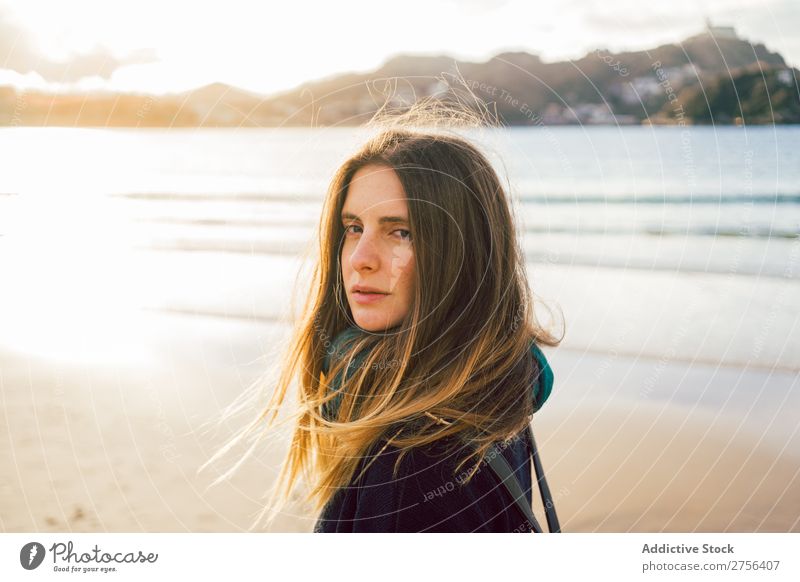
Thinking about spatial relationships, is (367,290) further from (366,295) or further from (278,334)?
(278,334)

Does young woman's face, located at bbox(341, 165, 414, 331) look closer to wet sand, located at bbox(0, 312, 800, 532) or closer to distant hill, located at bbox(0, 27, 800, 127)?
distant hill, located at bbox(0, 27, 800, 127)

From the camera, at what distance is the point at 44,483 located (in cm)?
402

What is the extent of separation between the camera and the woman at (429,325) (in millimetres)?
1742

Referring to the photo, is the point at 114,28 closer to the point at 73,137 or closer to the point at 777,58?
the point at 777,58

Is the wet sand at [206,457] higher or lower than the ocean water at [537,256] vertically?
lower

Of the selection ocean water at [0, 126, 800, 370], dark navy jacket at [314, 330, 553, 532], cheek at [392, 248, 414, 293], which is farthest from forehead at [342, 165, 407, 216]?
dark navy jacket at [314, 330, 553, 532]

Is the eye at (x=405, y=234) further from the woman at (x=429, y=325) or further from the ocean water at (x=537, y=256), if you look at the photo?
the ocean water at (x=537, y=256)

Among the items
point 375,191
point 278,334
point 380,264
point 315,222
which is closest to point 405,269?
point 380,264

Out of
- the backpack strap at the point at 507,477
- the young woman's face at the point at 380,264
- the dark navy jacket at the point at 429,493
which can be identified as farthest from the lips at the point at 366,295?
the backpack strap at the point at 507,477

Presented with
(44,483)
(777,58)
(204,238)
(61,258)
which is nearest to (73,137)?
(204,238)

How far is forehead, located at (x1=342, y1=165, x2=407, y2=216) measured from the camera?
182 centimetres

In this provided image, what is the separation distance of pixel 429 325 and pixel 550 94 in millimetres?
7019

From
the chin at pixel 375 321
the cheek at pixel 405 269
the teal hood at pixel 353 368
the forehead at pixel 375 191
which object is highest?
the forehead at pixel 375 191

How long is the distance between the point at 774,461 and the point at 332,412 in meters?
3.51
